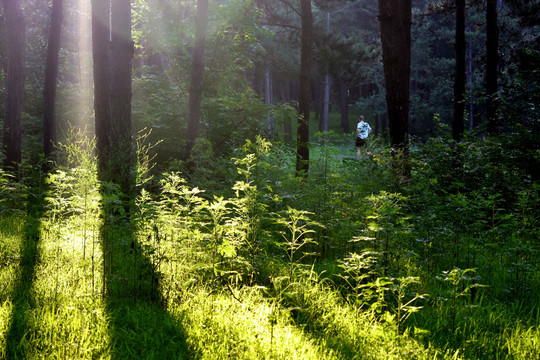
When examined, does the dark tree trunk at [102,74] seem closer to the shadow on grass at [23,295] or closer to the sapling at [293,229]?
the shadow on grass at [23,295]

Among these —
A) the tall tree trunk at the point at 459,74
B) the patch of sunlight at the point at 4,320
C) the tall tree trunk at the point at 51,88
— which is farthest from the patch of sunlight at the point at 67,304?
the tall tree trunk at the point at 459,74

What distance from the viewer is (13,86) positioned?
12.2m

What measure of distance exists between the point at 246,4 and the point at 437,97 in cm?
3753

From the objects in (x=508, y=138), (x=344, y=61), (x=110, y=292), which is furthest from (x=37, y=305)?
(x=344, y=61)

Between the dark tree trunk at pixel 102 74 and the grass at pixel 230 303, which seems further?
the dark tree trunk at pixel 102 74

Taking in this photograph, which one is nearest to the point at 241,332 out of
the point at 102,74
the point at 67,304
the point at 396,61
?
the point at 67,304

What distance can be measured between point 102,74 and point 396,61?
257 inches

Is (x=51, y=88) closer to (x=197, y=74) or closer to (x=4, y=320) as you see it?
(x=197, y=74)

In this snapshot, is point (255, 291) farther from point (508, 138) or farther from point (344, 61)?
point (344, 61)

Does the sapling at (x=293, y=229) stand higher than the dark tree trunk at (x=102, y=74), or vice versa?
the dark tree trunk at (x=102, y=74)

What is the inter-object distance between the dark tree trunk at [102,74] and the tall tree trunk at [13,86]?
410 cm

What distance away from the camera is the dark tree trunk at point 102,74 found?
31.4ft

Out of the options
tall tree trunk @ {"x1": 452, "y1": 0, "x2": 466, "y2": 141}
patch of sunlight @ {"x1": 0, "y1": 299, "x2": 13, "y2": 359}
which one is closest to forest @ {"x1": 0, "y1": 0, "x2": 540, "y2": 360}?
patch of sunlight @ {"x1": 0, "y1": 299, "x2": 13, "y2": 359}

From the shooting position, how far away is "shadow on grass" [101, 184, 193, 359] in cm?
327
